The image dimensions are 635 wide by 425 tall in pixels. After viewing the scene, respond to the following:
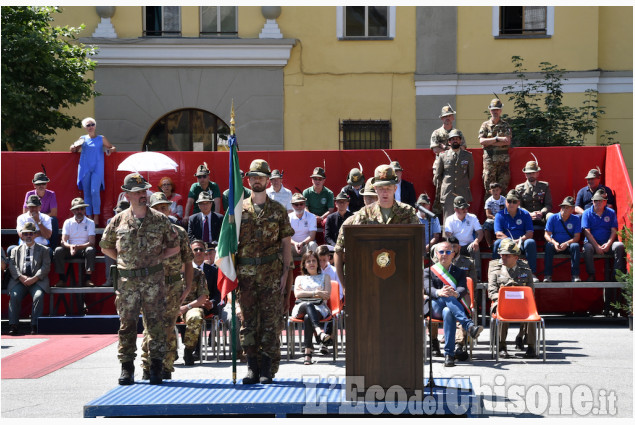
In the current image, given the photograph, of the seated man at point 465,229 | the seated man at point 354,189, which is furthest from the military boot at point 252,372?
the seated man at point 354,189

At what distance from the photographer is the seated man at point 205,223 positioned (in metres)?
17.2

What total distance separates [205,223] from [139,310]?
21.0ft

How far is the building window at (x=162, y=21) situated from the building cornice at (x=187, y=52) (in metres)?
0.43

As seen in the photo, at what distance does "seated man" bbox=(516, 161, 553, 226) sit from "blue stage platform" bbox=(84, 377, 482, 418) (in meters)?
8.50

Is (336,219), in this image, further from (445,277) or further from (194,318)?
(194,318)

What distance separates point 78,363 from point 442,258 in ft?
16.4

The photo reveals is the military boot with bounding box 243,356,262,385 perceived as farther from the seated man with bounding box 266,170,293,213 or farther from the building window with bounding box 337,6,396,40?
the building window with bounding box 337,6,396,40

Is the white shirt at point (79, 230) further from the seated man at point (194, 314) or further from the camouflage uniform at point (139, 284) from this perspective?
the camouflage uniform at point (139, 284)

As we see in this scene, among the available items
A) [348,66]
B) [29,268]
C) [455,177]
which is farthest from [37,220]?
[348,66]

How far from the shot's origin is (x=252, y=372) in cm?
1051

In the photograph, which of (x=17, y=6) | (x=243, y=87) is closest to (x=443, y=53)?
(x=243, y=87)

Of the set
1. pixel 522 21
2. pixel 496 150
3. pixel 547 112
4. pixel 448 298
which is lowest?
pixel 448 298

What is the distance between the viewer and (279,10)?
2542 centimetres

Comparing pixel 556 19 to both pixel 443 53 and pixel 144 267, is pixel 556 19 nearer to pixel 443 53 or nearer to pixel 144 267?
pixel 443 53
